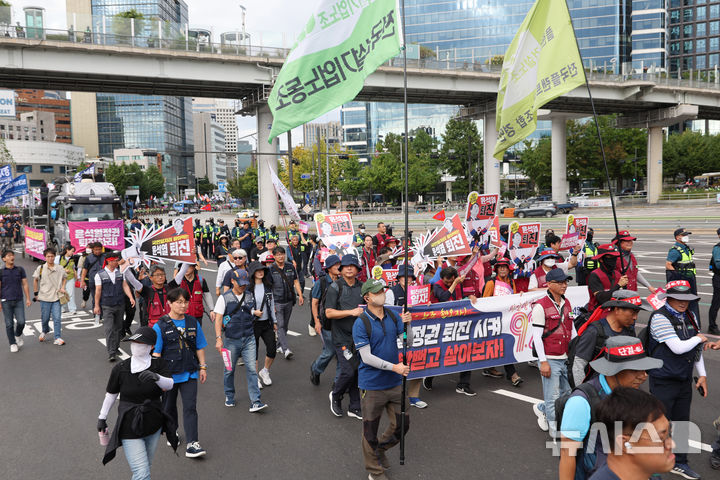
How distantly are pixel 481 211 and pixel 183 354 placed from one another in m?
7.51

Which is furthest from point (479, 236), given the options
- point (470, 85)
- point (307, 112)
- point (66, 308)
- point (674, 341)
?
point (470, 85)

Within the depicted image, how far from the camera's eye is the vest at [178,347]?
5.00 meters

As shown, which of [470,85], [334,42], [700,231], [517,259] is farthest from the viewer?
[470,85]

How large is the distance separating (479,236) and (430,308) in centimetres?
510

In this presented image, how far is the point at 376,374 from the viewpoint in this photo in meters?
4.62

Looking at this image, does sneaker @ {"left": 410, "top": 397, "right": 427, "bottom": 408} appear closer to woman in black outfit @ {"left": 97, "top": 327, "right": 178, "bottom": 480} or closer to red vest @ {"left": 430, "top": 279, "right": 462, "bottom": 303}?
red vest @ {"left": 430, "top": 279, "right": 462, "bottom": 303}

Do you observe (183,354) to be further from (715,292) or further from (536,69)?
(715,292)

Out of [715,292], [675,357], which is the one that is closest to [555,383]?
[675,357]

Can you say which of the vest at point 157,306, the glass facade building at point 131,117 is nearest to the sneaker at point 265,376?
the vest at point 157,306

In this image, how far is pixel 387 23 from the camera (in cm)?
585

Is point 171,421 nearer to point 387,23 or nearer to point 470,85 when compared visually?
point 387,23

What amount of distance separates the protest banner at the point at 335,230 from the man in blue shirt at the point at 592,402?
29.6ft

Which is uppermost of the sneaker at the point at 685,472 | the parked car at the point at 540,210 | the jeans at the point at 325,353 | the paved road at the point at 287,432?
the parked car at the point at 540,210

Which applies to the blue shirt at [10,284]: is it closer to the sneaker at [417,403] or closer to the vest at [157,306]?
the vest at [157,306]
